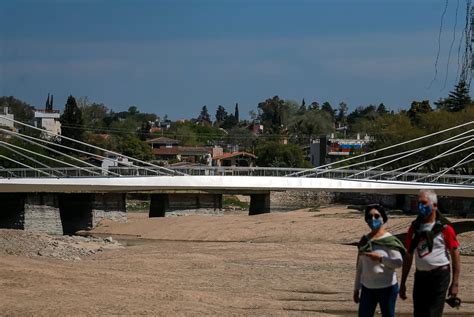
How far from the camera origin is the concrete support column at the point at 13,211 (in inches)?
2479

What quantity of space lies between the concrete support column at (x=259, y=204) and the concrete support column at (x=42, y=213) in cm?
1579

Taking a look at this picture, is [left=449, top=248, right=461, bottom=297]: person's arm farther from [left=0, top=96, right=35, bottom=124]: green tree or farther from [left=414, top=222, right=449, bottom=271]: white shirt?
[left=0, top=96, right=35, bottom=124]: green tree

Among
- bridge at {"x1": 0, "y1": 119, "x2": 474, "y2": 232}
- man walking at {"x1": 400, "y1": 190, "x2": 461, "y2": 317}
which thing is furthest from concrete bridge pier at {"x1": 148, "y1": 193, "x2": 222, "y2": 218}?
man walking at {"x1": 400, "y1": 190, "x2": 461, "y2": 317}

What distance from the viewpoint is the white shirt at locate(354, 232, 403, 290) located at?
11328 millimetres

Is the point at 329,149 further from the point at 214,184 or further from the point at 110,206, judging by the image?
the point at 214,184

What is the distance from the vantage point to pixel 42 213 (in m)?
64.9

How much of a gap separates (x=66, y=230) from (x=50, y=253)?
29.6m

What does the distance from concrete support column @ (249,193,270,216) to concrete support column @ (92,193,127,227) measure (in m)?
9.76


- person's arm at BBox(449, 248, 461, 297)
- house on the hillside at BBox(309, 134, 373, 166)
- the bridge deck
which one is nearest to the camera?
person's arm at BBox(449, 248, 461, 297)

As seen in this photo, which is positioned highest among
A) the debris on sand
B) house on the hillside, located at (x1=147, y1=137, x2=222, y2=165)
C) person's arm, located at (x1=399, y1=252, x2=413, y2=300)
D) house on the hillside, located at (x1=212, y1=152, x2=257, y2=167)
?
house on the hillside, located at (x1=147, y1=137, x2=222, y2=165)

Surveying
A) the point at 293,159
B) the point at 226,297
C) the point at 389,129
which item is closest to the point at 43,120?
the point at 293,159

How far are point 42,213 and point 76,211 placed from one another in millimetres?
3071

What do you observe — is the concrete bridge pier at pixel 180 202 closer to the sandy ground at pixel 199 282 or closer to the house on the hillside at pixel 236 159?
the sandy ground at pixel 199 282

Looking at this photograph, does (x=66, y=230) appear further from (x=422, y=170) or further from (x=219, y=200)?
(x=422, y=170)
